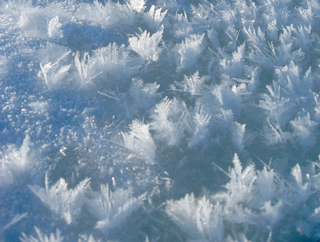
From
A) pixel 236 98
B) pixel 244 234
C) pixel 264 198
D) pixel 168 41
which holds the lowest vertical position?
pixel 244 234

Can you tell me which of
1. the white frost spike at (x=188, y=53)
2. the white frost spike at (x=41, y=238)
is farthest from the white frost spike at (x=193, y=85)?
the white frost spike at (x=41, y=238)

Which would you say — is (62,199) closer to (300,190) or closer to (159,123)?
(159,123)

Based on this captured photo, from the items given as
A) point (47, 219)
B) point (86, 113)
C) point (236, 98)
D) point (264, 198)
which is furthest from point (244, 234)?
point (86, 113)

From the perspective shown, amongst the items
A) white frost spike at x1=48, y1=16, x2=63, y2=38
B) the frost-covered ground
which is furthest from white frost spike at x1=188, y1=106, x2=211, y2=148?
white frost spike at x1=48, y1=16, x2=63, y2=38

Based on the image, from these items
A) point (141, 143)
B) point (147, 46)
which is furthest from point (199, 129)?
point (147, 46)

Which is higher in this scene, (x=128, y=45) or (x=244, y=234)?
(x=128, y=45)

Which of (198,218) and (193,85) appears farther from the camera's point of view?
(193,85)

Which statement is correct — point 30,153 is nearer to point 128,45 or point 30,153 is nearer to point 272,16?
point 128,45

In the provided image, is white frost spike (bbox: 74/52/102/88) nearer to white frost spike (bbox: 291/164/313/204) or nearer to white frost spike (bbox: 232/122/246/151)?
white frost spike (bbox: 232/122/246/151)
